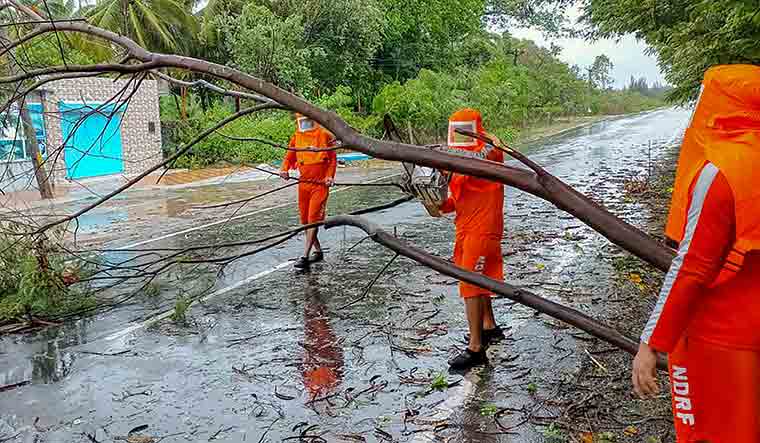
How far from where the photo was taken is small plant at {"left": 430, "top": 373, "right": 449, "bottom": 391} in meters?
4.54

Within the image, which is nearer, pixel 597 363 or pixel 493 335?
pixel 597 363

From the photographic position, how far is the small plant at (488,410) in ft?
13.6

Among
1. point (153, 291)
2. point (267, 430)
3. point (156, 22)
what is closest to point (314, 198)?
point (153, 291)

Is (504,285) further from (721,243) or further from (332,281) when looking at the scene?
(332,281)

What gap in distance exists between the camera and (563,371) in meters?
4.77

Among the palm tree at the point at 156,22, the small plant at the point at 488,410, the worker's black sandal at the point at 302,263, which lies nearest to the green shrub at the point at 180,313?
the worker's black sandal at the point at 302,263

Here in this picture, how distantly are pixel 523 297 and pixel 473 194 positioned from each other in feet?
6.06

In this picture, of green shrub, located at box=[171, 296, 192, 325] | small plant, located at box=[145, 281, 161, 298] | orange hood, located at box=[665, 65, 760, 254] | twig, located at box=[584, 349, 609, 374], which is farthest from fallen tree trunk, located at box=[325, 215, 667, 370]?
small plant, located at box=[145, 281, 161, 298]

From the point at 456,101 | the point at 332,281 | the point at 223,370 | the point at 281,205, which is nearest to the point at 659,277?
the point at 332,281

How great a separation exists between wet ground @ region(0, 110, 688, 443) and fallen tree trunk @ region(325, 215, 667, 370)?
1182 millimetres

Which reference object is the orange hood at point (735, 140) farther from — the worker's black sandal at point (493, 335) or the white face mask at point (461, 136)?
the worker's black sandal at point (493, 335)

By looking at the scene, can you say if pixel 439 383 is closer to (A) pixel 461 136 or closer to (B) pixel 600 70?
(A) pixel 461 136

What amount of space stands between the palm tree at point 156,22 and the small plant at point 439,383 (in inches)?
806

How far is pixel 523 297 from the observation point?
3055 mm
